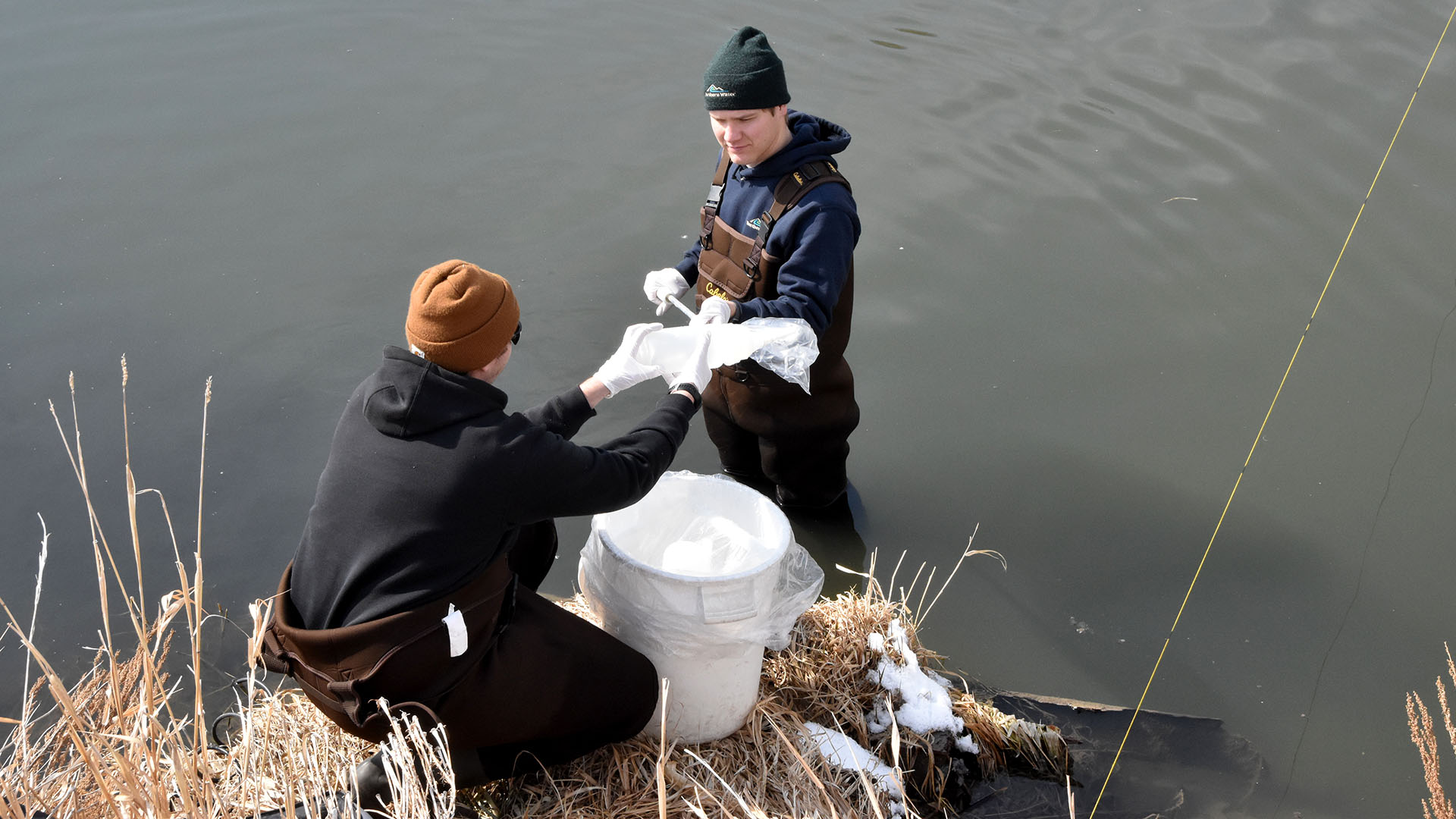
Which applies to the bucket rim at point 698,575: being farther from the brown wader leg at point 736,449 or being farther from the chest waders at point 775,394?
the brown wader leg at point 736,449

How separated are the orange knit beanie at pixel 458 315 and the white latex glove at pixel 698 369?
0.64 metres

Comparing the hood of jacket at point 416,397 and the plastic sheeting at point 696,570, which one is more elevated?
the hood of jacket at point 416,397

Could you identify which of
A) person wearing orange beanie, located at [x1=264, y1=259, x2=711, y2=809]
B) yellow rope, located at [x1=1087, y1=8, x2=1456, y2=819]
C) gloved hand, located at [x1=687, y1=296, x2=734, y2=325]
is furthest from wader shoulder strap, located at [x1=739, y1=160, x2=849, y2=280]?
yellow rope, located at [x1=1087, y1=8, x2=1456, y2=819]

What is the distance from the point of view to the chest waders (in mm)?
3340

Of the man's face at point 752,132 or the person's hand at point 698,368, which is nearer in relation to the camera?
the person's hand at point 698,368

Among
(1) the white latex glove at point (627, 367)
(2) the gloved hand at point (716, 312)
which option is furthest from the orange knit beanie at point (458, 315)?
(2) the gloved hand at point (716, 312)

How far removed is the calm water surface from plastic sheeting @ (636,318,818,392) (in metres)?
1.36

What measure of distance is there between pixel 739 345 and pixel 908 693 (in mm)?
1188

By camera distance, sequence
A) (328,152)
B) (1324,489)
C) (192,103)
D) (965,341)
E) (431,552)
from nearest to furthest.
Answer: (431,552), (1324,489), (965,341), (328,152), (192,103)

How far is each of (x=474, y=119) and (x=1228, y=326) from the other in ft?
14.6

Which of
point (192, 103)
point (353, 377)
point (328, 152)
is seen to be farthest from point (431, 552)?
point (192, 103)

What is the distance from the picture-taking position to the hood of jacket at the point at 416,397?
89.3 inches

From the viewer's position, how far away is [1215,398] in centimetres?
486

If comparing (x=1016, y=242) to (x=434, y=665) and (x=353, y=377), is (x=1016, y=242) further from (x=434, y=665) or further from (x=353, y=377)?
(x=434, y=665)
